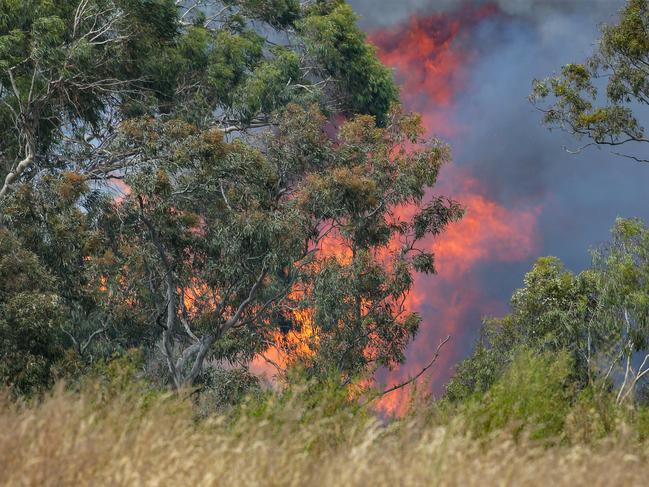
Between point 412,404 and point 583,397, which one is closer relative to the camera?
point 412,404

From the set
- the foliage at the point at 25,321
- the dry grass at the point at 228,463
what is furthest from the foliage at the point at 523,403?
the foliage at the point at 25,321

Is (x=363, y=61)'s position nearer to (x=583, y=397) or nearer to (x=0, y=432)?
(x=583, y=397)

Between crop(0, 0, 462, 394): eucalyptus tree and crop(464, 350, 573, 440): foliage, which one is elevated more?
crop(0, 0, 462, 394): eucalyptus tree

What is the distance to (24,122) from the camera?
25078mm

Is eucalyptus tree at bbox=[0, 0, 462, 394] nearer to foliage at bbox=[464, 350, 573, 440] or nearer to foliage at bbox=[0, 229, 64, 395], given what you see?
foliage at bbox=[0, 229, 64, 395]

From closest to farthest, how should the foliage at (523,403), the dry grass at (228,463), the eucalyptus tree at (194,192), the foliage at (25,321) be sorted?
the dry grass at (228,463) → the foliage at (523,403) → the foliage at (25,321) → the eucalyptus tree at (194,192)

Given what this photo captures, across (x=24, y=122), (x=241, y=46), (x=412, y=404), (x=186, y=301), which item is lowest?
(x=412, y=404)

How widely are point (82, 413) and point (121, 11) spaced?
20151mm

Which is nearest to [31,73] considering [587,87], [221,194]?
[221,194]

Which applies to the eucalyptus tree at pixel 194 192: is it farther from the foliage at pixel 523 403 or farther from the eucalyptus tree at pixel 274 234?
the foliage at pixel 523 403

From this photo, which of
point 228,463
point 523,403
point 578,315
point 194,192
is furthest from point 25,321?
point 578,315

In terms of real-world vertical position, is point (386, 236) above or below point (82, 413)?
above

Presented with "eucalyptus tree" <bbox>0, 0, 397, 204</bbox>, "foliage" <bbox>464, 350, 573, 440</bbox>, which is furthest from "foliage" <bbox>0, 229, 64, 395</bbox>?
"foliage" <bbox>464, 350, 573, 440</bbox>

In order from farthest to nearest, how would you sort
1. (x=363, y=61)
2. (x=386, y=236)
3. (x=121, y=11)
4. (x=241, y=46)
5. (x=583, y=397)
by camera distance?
(x=363, y=61)
(x=241, y=46)
(x=386, y=236)
(x=121, y=11)
(x=583, y=397)
